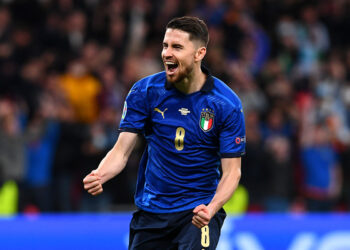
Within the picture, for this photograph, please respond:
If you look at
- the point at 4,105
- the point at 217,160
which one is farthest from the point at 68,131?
the point at 217,160

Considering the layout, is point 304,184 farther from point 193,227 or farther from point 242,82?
point 193,227

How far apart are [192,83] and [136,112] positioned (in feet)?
1.47

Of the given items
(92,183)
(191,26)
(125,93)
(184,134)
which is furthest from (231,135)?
(125,93)

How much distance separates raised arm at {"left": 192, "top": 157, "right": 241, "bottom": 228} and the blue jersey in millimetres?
70

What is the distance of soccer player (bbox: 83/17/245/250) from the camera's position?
5098 mm

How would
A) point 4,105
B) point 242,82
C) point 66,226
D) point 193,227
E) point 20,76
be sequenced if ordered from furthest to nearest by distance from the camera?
point 242,82, point 20,76, point 4,105, point 66,226, point 193,227

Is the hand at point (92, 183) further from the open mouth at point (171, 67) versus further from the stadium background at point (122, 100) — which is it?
the stadium background at point (122, 100)

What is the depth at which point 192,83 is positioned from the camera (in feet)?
17.0

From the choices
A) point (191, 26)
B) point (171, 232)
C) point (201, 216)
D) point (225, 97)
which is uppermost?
point (191, 26)

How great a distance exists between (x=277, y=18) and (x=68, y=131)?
5.68 m

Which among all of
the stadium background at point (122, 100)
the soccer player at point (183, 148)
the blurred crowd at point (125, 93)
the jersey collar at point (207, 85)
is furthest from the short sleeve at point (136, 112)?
the blurred crowd at point (125, 93)

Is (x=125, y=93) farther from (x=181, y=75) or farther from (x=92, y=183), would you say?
(x=92, y=183)

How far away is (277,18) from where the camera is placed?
14.2 m

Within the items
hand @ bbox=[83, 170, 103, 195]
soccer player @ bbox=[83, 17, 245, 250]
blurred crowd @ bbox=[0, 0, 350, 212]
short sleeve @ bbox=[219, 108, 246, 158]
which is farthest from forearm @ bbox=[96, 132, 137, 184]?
blurred crowd @ bbox=[0, 0, 350, 212]
